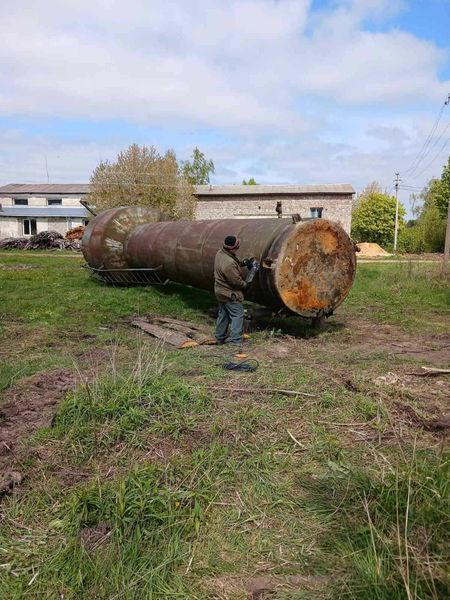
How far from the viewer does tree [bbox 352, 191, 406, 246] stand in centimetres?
4522

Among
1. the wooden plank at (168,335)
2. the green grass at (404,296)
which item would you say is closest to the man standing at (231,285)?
the wooden plank at (168,335)

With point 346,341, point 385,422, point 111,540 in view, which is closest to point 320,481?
point 385,422

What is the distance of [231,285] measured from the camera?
24.4 feet

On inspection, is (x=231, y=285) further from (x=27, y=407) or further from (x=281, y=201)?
(x=281, y=201)

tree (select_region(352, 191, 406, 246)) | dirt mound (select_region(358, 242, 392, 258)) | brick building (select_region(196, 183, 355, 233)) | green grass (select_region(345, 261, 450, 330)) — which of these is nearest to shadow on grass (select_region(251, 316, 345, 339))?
green grass (select_region(345, 261, 450, 330))

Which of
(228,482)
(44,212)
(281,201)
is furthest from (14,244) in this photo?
(228,482)

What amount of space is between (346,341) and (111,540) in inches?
216

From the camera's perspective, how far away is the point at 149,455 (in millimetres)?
3766

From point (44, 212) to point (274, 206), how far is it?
2163 cm

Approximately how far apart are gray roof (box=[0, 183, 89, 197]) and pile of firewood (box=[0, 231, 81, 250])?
2065 centimetres

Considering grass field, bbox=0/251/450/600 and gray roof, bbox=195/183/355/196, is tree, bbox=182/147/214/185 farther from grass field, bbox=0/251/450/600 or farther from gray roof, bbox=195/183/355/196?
grass field, bbox=0/251/450/600

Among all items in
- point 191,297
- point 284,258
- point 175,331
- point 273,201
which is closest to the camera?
point 284,258

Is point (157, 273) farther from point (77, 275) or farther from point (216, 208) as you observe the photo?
point (216, 208)

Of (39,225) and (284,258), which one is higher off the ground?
(39,225)
